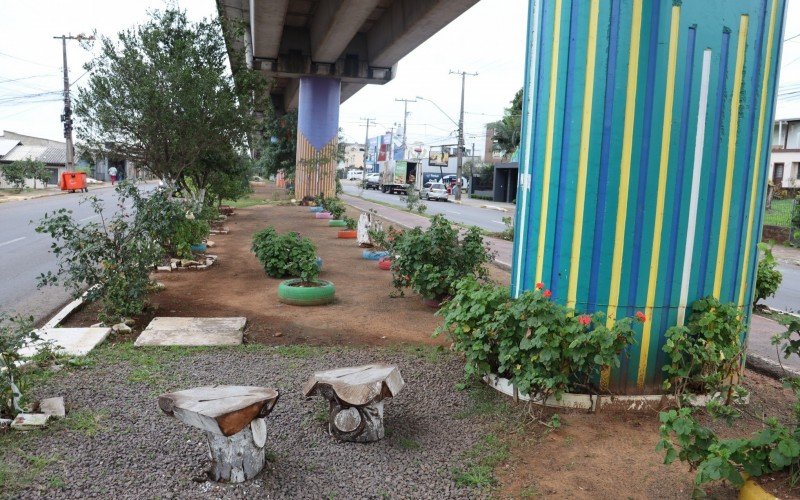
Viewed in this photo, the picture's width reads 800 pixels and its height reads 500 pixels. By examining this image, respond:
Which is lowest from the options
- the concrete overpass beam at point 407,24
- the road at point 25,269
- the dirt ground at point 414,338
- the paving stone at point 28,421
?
the road at point 25,269

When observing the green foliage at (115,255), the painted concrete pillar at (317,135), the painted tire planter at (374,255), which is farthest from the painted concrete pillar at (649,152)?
the painted concrete pillar at (317,135)

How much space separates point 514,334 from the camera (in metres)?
4.61

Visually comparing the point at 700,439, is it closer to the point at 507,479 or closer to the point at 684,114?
the point at 507,479

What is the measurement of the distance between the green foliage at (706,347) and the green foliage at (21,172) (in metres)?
46.3

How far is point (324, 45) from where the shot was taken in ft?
75.7

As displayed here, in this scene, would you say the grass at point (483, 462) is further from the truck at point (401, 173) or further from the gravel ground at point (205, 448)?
the truck at point (401, 173)

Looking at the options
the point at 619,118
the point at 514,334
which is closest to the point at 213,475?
the point at 514,334

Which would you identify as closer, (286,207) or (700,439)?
(700,439)

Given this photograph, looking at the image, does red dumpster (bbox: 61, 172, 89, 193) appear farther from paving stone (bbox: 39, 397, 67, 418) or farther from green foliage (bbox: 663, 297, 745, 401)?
green foliage (bbox: 663, 297, 745, 401)

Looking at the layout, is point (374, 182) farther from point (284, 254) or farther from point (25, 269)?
point (284, 254)

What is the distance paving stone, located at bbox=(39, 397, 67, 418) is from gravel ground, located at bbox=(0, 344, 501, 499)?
90 mm

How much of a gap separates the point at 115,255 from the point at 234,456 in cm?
470

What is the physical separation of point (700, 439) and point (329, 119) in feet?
88.7

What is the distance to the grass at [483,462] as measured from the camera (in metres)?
3.62
